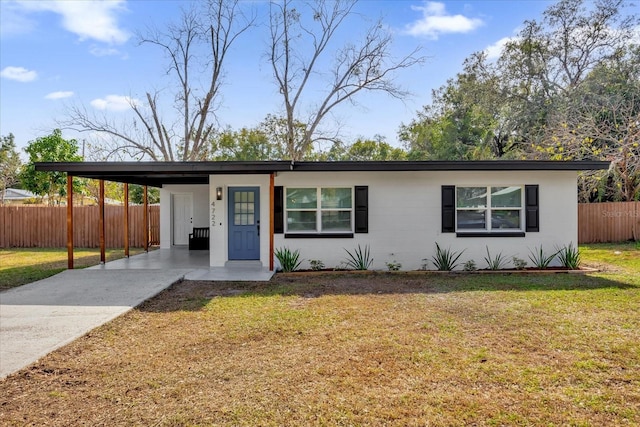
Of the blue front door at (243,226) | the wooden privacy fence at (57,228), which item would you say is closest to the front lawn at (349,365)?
the blue front door at (243,226)

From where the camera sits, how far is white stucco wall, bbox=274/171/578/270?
988cm

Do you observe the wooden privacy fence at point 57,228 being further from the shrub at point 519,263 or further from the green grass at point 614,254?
the green grass at point 614,254

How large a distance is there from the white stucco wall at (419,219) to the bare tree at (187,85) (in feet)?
49.0

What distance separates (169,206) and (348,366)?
11.9 m

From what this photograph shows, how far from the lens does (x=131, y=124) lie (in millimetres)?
22547

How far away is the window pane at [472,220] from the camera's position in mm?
10031

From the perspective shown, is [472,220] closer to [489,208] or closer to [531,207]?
[489,208]

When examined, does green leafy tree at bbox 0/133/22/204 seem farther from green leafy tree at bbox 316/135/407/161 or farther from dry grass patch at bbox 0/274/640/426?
dry grass patch at bbox 0/274/640/426

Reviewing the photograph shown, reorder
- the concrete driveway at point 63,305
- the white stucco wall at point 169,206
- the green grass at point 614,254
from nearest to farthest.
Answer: the concrete driveway at point 63,305 → the green grass at point 614,254 → the white stucco wall at point 169,206

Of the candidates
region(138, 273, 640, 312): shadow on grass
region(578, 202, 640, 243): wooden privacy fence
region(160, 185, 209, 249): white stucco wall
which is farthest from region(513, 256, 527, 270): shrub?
region(160, 185, 209, 249): white stucco wall

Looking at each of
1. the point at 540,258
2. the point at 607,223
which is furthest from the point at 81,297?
the point at 607,223

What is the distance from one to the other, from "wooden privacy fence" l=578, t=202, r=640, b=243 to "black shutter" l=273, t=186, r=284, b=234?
12718mm

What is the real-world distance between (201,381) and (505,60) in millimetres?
23039

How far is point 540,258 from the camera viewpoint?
9.85 m
